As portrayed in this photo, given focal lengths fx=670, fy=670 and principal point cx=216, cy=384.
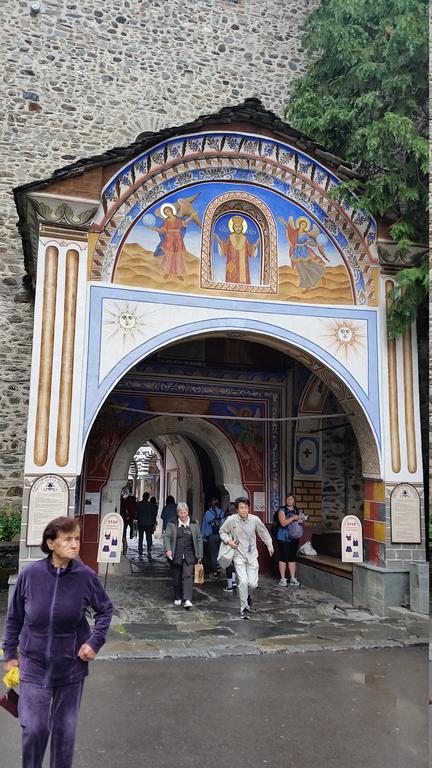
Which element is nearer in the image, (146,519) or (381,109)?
(381,109)

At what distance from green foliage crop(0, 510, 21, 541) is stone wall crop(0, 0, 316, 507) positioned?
570mm

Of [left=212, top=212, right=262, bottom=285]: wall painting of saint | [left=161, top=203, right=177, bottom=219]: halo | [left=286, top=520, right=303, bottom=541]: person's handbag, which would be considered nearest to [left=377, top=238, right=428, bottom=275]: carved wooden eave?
[left=212, top=212, right=262, bottom=285]: wall painting of saint

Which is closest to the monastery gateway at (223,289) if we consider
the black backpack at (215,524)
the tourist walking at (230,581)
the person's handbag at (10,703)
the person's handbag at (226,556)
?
the tourist walking at (230,581)

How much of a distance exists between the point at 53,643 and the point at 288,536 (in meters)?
6.87

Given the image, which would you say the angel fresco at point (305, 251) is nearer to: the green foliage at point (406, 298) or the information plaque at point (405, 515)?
the green foliage at point (406, 298)

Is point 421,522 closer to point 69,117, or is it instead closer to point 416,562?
point 416,562

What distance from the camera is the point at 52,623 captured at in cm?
302

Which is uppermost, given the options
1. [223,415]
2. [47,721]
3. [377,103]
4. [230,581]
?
[377,103]

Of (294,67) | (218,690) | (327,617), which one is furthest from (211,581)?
(294,67)

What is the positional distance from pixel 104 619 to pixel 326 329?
5.90 m

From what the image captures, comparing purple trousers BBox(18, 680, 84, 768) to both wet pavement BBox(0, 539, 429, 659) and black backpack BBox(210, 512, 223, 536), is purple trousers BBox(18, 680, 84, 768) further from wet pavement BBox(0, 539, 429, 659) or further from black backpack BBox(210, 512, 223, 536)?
black backpack BBox(210, 512, 223, 536)

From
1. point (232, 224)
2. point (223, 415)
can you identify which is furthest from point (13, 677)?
point (223, 415)

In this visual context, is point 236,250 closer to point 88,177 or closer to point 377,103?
point 88,177

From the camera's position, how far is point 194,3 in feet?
43.5
